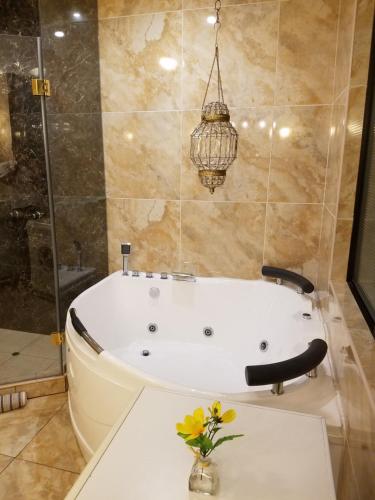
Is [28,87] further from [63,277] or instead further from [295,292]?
[295,292]

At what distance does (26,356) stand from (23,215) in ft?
3.18

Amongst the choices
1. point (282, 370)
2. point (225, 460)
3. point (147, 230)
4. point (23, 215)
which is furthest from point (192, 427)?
point (23, 215)

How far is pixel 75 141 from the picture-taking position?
2414 mm

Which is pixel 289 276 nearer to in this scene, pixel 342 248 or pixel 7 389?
pixel 342 248

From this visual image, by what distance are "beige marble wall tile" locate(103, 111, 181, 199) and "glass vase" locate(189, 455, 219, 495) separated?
6.30 ft

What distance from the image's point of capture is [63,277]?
8.06 feet

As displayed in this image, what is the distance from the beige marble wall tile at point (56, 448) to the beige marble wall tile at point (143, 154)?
1514 mm

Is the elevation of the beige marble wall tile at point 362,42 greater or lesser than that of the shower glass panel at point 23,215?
greater

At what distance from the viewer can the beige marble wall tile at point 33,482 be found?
161 centimetres

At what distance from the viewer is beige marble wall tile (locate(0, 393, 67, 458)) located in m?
1.88

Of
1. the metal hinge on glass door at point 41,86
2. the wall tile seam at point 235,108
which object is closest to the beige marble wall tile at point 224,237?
the wall tile seam at point 235,108

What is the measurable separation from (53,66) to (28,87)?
0.65ft

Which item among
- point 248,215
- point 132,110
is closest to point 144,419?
point 248,215

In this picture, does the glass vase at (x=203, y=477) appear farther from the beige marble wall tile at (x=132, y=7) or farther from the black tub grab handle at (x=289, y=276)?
the beige marble wall tile at (x=132, y=7)
